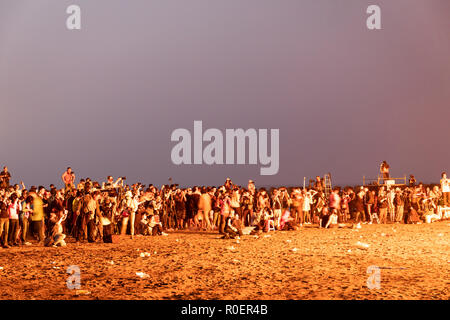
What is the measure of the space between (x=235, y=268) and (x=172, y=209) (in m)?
11.6

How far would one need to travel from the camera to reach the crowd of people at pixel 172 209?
1667 cm

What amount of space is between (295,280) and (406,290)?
217 centimetres

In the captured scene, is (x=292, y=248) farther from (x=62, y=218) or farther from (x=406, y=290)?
(x=62, y=218)

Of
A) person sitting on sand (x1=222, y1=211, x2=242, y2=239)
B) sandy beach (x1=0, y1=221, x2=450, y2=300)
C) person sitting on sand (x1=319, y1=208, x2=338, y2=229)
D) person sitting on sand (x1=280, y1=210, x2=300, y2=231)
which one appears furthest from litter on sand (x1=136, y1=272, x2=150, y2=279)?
person sitting on sand (x1=319, y1=208, x2=338, y2=229)

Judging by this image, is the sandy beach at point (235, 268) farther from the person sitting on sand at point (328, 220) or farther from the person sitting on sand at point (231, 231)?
the person sitting on sand at point (328, 220)

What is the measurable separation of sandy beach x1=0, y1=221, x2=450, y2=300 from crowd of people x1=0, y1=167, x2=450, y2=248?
1.08 m

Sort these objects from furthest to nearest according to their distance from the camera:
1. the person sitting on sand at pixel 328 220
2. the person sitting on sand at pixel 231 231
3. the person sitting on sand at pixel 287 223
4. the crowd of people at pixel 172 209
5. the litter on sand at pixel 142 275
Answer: the person sitting on sand at pixel 328 220 → the person sitting on sand at pixel 287 223 → the person sitting on sand at pixel 231 231 → the crowd of people at pixel 172 209 → the litter on sand at pixel 142 275

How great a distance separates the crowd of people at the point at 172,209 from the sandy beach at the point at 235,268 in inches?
42.4

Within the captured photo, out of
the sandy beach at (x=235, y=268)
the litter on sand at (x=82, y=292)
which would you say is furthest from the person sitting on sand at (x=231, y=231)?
the litter on sand at (x=82, y=292)

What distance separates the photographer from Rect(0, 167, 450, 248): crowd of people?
16672 millimetres

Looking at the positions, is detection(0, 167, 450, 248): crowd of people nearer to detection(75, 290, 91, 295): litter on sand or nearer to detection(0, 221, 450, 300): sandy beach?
detection(0, 221, 450, 300): sandy beach
